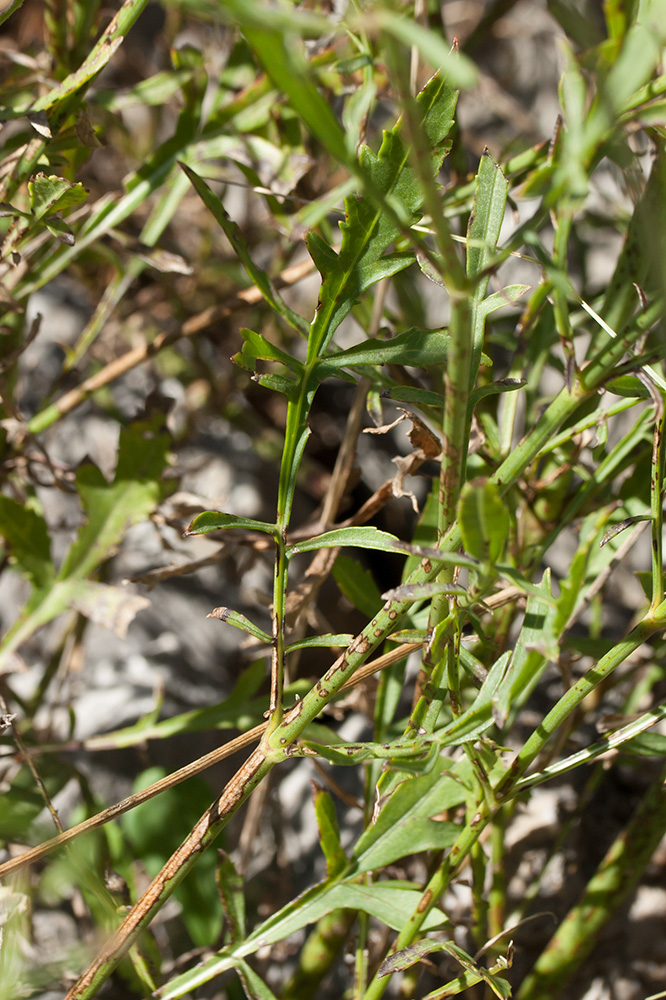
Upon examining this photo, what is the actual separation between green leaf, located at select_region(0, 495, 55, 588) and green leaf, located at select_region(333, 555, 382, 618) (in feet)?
1.54

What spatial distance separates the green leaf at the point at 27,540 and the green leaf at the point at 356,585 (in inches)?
18.5

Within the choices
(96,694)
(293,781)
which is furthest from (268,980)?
(96,694)

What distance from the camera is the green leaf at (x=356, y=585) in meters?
0.78

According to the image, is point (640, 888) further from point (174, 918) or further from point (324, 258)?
point (324, 258)

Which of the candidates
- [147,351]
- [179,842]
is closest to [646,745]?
[179,842]

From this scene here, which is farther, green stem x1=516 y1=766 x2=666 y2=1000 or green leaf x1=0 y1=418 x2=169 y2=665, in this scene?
green leaf x1=0 y1=418 x2=169 y2=665

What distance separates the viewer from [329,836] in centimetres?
75

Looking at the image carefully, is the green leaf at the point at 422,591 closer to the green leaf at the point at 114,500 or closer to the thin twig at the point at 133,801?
the thin twig at the point at 133,801

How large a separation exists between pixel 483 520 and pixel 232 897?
55cm

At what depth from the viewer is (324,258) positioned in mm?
584

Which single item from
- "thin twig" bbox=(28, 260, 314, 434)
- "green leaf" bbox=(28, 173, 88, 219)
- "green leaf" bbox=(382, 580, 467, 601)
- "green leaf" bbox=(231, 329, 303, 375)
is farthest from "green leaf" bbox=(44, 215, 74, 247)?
"green leaf" bbox=(382, 580, 467, 601)

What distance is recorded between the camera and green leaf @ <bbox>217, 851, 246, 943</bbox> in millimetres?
766

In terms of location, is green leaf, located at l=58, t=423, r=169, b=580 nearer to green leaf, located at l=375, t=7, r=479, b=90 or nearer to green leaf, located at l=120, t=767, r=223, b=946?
green leaf, located at l=120, t=767, r=223, b=946

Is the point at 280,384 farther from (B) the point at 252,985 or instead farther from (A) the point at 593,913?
(A) the point at 593,913
